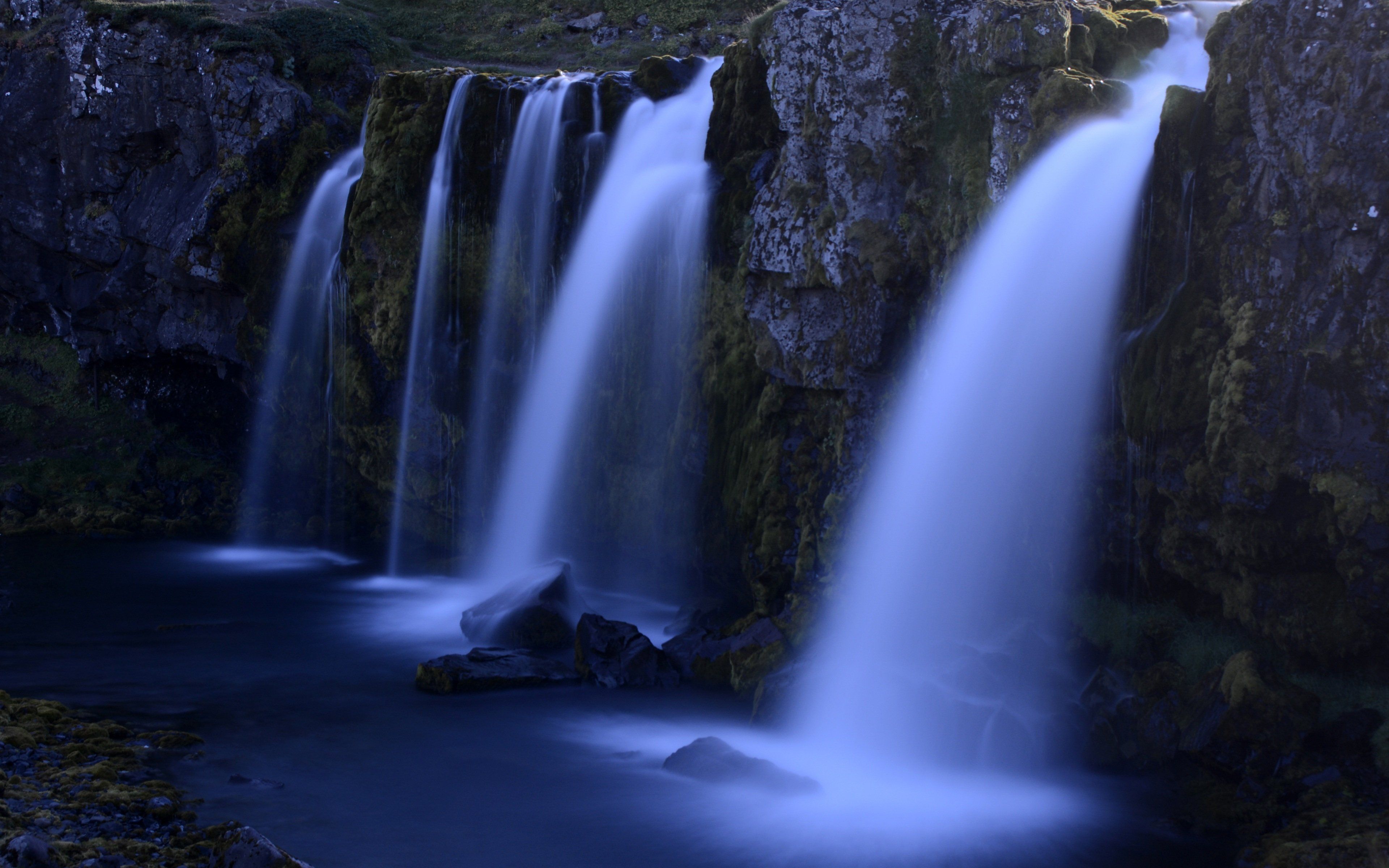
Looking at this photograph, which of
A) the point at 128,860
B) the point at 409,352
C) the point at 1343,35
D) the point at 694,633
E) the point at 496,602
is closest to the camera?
the point at 128,860

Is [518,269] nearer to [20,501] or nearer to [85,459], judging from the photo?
[20,501]

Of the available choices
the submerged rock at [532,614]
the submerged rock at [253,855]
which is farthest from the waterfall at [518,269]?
the submerged rock at [253,855]

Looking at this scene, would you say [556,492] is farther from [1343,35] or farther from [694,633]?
[1343,35]

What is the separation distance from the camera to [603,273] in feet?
58.2

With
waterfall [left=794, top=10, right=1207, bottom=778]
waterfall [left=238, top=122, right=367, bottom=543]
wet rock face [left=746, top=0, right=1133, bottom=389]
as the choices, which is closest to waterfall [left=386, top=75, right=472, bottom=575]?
waterfall [left=238, top=122, right=367, bottom=543]

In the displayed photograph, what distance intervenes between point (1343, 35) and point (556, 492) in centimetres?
1301

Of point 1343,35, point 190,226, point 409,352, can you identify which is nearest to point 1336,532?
point 1343,35

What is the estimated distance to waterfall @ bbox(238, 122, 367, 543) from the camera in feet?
72.5

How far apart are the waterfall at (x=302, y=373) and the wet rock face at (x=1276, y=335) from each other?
16.0 metres

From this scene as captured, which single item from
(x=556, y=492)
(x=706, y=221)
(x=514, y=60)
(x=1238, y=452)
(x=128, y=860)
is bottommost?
(x=128, y=860)

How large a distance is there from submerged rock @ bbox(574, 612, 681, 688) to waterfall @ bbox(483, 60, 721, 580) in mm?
4727

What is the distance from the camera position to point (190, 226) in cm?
2342

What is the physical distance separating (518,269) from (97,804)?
1169 centimetres

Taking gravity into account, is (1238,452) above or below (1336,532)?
above
